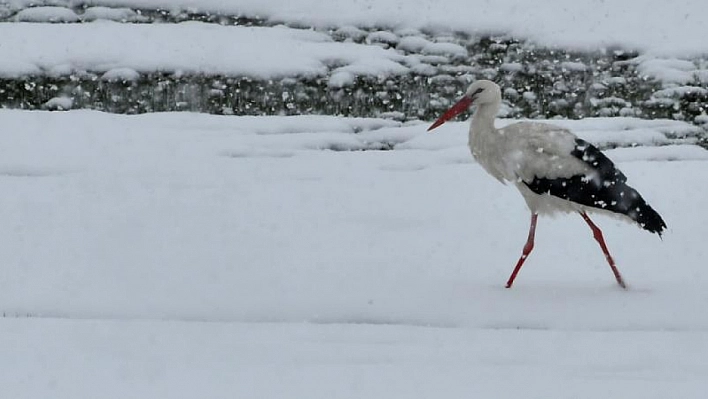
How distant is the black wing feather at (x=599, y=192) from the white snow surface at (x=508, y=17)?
8.75 meters

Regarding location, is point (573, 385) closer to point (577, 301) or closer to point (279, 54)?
point (577, 301)

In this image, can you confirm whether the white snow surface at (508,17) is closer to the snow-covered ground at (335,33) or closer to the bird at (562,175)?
the snow-covered ground at (335,33)

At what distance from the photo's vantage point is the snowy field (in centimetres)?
622

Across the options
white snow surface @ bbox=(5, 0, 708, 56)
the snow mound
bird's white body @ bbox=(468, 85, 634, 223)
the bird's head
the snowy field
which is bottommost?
the snowy field

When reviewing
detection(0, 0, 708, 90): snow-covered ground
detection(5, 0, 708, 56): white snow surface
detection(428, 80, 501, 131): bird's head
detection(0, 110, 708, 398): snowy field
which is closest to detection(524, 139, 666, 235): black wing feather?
detection(0, 110, 708, 398): snowy field

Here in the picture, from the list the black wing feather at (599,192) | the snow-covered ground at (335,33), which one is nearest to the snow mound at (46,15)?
Result: the snow-covered ground at (335,33)

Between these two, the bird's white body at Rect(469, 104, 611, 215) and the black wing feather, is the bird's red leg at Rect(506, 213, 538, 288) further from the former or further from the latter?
the black wing feather

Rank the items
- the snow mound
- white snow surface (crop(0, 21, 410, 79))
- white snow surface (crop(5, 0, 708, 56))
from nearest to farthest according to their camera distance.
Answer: white snow surface (crop(0, 21, 410, 79)) → the snow mound → white snow surface (crop(5, 0, 708, 56))

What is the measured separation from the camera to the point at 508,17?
17859mm

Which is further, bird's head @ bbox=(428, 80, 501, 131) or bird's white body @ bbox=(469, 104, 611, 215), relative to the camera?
bird's head @ bbox=(428, 80, 501, 131)

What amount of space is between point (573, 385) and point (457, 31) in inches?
464

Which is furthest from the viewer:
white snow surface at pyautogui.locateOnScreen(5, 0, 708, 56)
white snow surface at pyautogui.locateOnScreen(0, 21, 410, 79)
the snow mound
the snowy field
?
white snow surface at pyautogui.locateOnScreen(5, 0, 708, 56)

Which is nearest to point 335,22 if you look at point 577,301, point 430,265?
point 430,265

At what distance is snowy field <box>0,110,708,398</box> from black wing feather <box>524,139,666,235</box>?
1.97ft
